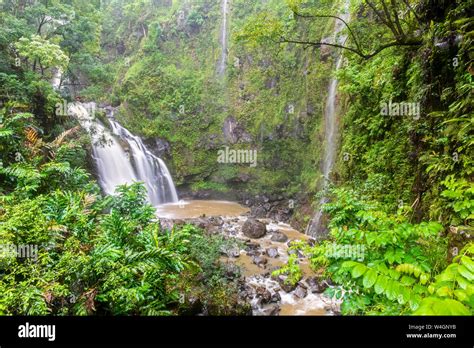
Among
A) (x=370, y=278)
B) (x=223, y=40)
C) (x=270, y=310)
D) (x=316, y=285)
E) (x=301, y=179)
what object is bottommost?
(x=270, y=310)

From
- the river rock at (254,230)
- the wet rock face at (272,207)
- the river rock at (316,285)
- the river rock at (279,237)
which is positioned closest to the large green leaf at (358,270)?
the river rock at (316,285)

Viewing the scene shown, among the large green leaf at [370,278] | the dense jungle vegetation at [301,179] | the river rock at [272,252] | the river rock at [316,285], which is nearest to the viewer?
the large green leaf at [370,278]

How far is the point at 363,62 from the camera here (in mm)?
9141

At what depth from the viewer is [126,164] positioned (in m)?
16.2

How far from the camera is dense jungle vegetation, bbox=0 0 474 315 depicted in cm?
264

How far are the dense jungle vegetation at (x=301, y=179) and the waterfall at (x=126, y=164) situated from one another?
7.68ft

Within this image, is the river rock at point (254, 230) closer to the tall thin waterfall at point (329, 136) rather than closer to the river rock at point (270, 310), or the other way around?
the tall thin waterfall at point (329, 136)

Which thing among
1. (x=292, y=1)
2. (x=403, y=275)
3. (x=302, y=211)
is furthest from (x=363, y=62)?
(x=403, y=275)

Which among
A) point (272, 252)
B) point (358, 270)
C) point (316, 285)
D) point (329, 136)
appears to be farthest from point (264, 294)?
point (329, 136)

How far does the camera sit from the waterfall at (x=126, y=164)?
14.5 metres

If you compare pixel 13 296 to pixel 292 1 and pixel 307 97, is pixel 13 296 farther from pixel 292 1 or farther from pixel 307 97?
pixel 307 97

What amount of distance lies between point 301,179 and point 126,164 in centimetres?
1072

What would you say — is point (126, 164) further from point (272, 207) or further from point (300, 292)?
point (300, 292)
